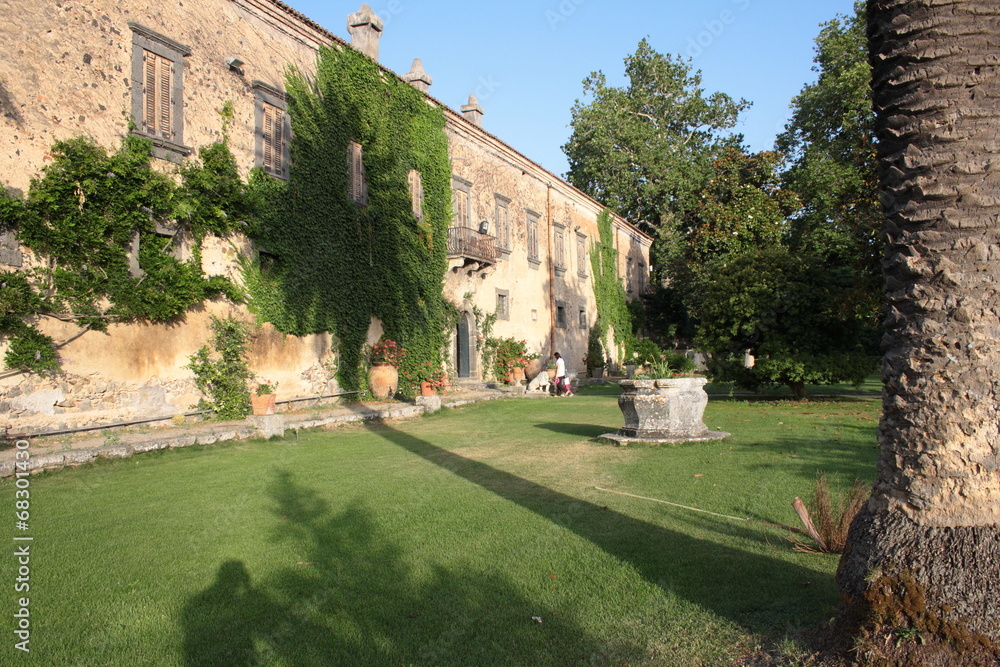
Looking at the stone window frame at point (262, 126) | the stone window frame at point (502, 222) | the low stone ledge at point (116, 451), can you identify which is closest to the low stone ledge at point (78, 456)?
the low stone ledge at point (116, 451)

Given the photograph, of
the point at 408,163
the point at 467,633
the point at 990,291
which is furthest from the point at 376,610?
the point at 408,163

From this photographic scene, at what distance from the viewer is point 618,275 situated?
33.1 metres

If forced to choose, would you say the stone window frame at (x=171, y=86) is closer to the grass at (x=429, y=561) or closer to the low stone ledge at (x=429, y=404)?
the grass at (x=429, y=561)

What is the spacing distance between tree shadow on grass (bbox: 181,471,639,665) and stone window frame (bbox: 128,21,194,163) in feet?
31.1

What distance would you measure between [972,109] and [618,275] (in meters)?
30.7

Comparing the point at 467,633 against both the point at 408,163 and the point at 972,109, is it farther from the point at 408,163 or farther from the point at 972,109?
the point at 408,163

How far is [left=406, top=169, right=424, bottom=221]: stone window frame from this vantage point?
Result: 18.6 m

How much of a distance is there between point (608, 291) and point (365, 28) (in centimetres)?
1785

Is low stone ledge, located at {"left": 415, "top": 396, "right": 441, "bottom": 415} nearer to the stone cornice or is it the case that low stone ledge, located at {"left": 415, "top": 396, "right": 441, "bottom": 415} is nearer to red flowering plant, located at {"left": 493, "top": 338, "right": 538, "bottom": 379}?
red flowering plant, located at {"left": 493, "top": 338, "right": 538, "bottom": 379}

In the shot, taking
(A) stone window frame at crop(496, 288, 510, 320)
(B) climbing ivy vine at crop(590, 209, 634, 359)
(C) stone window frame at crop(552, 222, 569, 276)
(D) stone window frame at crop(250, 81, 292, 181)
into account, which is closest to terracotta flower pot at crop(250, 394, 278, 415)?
(D) stone window frame at crop(250, 81, 292, 181)

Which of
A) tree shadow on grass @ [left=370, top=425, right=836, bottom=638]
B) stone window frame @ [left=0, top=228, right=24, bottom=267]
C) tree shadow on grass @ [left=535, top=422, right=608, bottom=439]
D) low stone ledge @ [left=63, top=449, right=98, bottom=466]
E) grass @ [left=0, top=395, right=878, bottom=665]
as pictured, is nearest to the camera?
grass @ [left=0, top=395, right=878, bottom=665]

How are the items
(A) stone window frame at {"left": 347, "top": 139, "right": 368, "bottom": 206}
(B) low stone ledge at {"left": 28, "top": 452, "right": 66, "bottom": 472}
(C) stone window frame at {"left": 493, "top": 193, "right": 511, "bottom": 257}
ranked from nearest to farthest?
(B) low stone ledge at {"left": 28, "top": 452, "right": 66, "bottom": 472}
(A) stone window frame at {"left": 347, "top": 139, "right": 368, "bottom": 206}
(C) stone window frame at {"left": 493, "top": 193, "right": 511, "bottom": 257}

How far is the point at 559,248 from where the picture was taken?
2784 centimetres

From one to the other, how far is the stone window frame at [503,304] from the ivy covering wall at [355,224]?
379 centimetres
